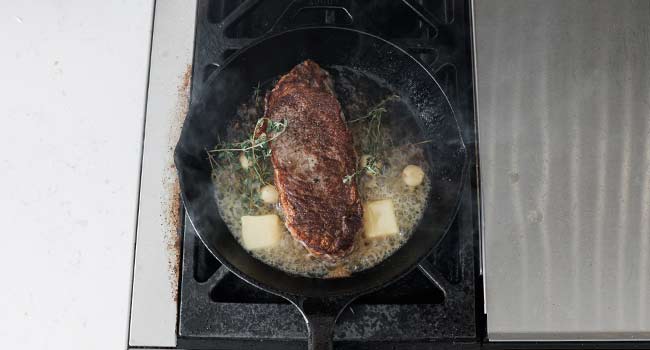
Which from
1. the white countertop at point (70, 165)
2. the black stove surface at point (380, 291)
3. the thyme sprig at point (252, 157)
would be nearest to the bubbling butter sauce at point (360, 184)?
the thyme sprig at point (252, 157)

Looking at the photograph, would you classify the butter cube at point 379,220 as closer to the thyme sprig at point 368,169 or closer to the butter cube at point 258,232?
the thyme sprig at point 368,169

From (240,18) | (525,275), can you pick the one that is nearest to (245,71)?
(240,18)

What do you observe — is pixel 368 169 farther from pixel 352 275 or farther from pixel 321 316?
pixel 321 316

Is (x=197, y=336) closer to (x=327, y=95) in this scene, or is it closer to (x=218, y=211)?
(x=218, y=211)

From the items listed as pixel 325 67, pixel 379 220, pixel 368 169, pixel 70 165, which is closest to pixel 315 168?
pixel 368 169

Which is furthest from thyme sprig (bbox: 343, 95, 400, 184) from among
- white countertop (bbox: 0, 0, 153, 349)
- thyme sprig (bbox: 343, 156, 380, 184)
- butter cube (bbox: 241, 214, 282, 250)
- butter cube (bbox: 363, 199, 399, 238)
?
white countertop (bbox: 0, 0, 153, 349)

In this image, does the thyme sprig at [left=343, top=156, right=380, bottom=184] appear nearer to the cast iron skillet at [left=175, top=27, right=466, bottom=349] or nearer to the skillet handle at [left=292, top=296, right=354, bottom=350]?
the cast iron skillet at [left=175, top=27, right=466, bottom=349]
